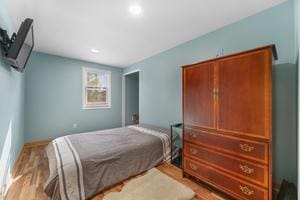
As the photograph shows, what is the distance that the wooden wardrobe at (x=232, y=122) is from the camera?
4.47 ft

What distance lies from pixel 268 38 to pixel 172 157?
92.5 inches

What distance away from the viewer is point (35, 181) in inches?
79.4

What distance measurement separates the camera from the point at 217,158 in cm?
169

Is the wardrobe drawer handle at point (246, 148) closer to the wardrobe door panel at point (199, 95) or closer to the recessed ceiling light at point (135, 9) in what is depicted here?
the wardrobe door panel at point (199, 95)

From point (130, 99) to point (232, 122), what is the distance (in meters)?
4.06

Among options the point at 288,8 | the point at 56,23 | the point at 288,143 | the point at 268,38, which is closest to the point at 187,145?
the point at 288,143

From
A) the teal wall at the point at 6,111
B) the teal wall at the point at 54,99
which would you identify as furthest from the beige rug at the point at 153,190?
the teal wall at the point at 54,99

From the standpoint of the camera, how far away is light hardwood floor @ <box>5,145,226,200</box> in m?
1.72

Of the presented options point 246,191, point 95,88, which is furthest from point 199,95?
point 95,88

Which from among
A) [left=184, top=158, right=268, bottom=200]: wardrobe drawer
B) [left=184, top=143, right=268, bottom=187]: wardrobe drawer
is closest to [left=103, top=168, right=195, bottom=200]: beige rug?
[left=184, top=158, right=268, bottom=200]: wardrobe drawer

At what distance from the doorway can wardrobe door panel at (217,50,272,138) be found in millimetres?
3739

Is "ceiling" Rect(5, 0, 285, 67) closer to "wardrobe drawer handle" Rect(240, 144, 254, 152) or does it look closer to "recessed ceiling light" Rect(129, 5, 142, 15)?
"recessed ceiling light" Rect(129, 5, 142, 15)

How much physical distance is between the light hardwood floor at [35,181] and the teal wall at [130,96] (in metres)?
2.81

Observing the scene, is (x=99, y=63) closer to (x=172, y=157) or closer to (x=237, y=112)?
(x=172, y=157)
